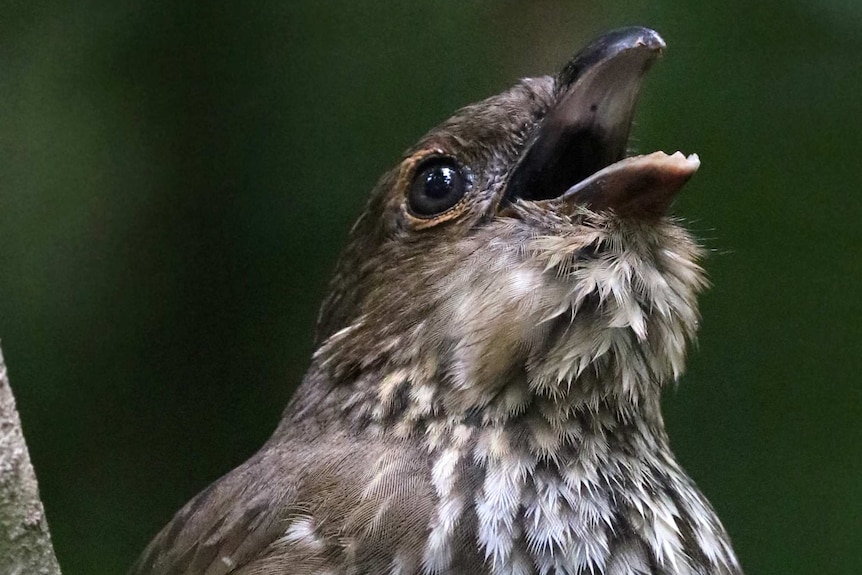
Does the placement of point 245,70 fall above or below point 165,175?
above

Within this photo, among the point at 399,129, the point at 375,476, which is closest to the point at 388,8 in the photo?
the point at 399,129

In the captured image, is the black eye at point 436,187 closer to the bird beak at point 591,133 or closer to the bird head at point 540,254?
the bird head at point 540,254

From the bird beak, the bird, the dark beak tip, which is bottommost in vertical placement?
the bird

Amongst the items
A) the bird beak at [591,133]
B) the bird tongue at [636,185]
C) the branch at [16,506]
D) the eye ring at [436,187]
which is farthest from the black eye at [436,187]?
the branch at [16,506]

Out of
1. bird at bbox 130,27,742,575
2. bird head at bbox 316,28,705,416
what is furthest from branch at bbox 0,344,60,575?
bird head at bbox 316,28,705,416

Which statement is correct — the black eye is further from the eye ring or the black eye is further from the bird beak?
the bird beak

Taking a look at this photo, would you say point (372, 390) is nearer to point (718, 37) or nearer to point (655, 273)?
point (655, 273)
